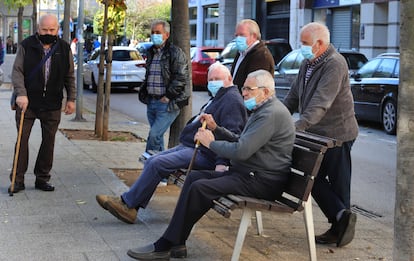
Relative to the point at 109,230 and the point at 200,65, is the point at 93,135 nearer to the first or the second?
the point at 109,230

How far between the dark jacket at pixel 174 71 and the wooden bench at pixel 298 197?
101 inches

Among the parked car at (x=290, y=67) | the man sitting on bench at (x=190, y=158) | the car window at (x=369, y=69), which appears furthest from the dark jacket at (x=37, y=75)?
the parked car at (x=290, y=67)

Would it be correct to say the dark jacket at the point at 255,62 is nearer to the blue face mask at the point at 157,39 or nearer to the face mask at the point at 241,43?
the face mask at the point at 241,43

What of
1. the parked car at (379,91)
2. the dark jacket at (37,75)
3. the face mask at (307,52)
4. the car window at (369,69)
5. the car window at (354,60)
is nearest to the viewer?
the face mask at (307,52)

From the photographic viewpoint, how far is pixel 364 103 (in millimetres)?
16047

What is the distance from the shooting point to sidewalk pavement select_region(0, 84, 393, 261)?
573 centimetres

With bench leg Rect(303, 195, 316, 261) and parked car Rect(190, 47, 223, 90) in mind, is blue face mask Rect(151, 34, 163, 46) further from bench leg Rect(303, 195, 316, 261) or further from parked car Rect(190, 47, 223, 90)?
parked car Rect(190, 47, 223, 90)

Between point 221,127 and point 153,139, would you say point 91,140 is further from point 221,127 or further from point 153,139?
point 221,127

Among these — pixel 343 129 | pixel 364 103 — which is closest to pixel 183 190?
pixel 343 129

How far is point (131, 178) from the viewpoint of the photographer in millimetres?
8789

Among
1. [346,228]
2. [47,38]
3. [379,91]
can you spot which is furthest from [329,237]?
[379,91]

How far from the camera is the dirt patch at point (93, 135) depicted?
12.5 m

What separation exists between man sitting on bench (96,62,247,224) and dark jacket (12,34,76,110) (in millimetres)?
1726

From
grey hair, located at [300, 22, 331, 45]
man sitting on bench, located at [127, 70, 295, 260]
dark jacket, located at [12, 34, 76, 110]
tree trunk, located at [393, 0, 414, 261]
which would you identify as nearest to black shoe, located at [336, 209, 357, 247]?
man sitting on bench, located at [127, 70, 295, 260]
